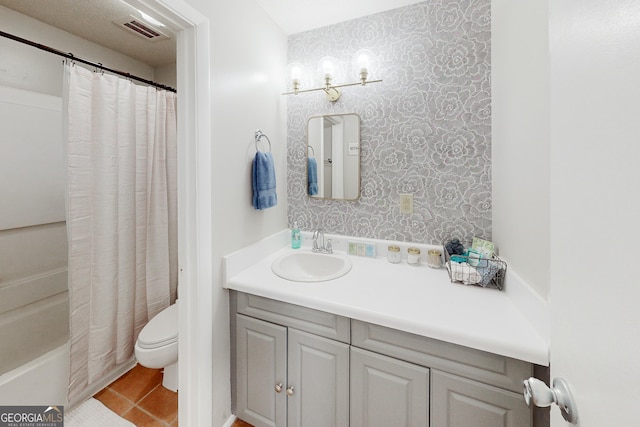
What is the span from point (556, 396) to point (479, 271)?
84 centimetres

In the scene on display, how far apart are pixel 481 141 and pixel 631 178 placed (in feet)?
4.15

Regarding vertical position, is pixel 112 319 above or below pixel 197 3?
below

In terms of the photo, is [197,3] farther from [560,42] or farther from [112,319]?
[112,319]

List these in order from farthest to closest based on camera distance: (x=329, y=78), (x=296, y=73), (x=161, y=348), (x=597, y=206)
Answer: (x=296, y=73) → (x=329, y=78) → (x=161, y=348) → (x=597, y=206)

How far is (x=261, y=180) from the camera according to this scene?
1.45 metres

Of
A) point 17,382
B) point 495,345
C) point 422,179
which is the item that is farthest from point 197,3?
point 17,382

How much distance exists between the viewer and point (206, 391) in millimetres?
1216

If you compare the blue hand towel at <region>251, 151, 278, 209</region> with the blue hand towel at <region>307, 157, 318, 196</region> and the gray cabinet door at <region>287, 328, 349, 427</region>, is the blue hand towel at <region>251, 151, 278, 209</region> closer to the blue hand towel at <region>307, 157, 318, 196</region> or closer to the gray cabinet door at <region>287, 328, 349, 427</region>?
the blue hand towel at <region>307, 157, 318, 196</region>

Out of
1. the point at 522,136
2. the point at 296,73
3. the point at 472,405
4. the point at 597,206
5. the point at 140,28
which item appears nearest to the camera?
the point at 597,206

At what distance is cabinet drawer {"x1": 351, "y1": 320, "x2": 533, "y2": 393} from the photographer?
842 millimetres

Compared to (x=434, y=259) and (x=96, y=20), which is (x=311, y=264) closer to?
(x=434, y=259)

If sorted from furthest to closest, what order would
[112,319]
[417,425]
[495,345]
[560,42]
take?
[112,319], [417,425], [495,345], [560,42]

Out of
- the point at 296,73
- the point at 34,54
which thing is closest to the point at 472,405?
the point at 296,73

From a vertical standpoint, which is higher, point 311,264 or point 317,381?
point 311,264
